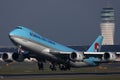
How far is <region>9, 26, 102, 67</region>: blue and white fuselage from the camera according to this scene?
92.1 m

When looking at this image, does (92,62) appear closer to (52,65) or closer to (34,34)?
(52,65)

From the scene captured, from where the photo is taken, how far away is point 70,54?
319 ft

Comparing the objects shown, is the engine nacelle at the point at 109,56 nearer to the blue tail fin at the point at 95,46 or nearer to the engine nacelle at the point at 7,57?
the blue tail fin at the point at 95,46

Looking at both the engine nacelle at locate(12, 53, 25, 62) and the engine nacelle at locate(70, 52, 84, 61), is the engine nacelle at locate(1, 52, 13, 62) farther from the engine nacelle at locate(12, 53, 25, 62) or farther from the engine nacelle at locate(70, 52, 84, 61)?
the engine nacelle at locate(70, 52, 84, 61)

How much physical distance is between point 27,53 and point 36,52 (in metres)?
2.59

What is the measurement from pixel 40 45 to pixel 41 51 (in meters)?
1.12

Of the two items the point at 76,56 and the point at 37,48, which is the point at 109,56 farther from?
the point at 37,48

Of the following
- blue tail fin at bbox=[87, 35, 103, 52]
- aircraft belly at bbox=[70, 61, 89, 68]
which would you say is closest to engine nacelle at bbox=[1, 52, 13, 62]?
aircraft belly at bbox=[70, 61, 89, 68]

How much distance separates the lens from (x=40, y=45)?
308ft

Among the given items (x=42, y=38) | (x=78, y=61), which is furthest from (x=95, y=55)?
(x=42, y=38)

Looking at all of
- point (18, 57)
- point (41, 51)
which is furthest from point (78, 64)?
point (18, 57)

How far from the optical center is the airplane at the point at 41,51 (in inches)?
3632

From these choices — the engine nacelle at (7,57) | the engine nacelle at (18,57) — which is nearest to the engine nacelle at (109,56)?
the engine nacelle at (18,57)

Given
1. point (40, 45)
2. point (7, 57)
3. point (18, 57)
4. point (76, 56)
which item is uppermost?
point (40, 45)
